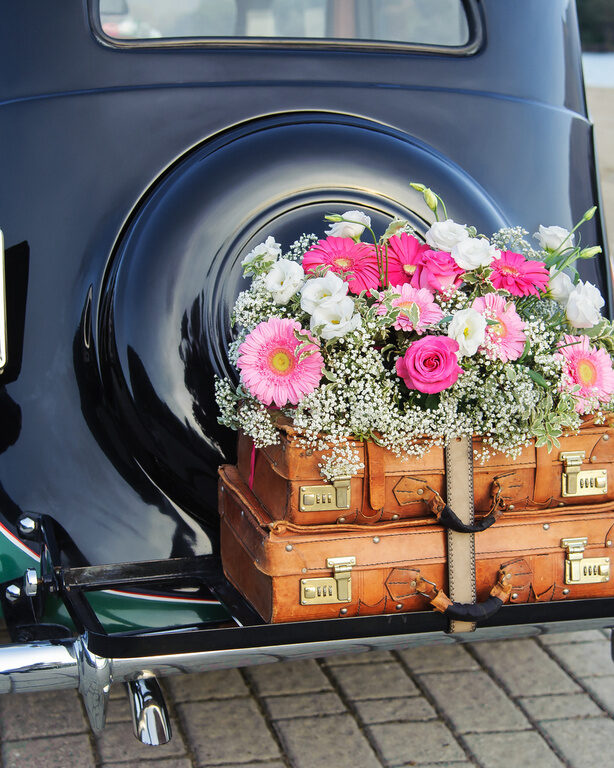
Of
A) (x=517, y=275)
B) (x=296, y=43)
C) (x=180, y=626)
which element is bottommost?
(x=180, y=626)

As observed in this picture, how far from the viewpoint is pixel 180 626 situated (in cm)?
194

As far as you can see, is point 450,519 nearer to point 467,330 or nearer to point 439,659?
point 467,330

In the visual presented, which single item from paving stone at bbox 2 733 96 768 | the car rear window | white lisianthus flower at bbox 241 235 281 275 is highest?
the car rear window

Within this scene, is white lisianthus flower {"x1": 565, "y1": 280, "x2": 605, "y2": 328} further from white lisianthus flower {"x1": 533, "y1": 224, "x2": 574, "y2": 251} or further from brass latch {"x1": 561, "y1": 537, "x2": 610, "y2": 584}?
brass latch {"x1": 561, "y1": 537, "x2": 610, "y2": 584}

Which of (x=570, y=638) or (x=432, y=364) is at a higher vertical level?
(x=432, y=364)

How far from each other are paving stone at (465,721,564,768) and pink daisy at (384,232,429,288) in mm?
1241

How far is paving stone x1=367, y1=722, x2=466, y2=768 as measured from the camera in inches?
90.4

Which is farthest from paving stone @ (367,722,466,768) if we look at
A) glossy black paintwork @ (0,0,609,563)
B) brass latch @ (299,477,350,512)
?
brass latch @ (299,477,350,512)

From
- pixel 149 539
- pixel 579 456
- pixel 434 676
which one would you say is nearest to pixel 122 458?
pixel 149 539

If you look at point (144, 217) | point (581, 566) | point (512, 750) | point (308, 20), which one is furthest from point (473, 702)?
point (308, 20)

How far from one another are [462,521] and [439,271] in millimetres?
497

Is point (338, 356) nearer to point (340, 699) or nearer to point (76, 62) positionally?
point (76, 62)

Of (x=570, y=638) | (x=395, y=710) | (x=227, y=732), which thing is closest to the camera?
(x=227, y=732)

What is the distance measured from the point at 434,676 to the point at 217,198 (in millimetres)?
1516
